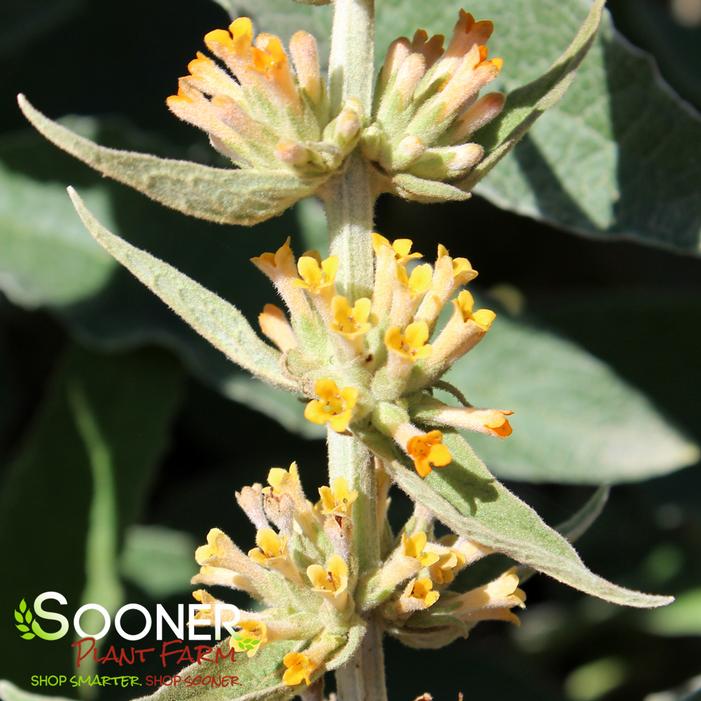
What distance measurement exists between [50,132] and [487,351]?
56.6 inches

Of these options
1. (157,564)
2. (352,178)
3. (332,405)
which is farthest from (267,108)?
(157,564)

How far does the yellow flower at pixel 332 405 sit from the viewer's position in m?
1.15

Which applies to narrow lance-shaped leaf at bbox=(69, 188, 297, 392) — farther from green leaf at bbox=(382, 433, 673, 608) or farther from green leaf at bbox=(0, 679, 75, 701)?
green leaf at bbox=(0, 679, 75, 701)

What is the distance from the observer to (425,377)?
1243mm

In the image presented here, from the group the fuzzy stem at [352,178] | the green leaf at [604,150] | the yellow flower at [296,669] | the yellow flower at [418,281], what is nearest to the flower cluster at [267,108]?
the fuzzy stem at [352,178]

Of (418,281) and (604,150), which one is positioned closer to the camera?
(418,281)

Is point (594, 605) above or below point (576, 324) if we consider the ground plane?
below

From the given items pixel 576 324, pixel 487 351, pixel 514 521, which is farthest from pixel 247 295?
pixel 514 521

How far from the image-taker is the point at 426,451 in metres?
1.17

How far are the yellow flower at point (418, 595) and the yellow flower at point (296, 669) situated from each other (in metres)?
0.12

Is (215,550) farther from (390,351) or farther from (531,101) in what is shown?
(531,101)

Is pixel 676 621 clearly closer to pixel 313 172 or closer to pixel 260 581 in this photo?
pixel 260 581

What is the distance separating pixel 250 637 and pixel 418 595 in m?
0.19

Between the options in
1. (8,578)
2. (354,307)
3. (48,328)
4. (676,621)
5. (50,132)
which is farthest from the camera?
(48,328)
